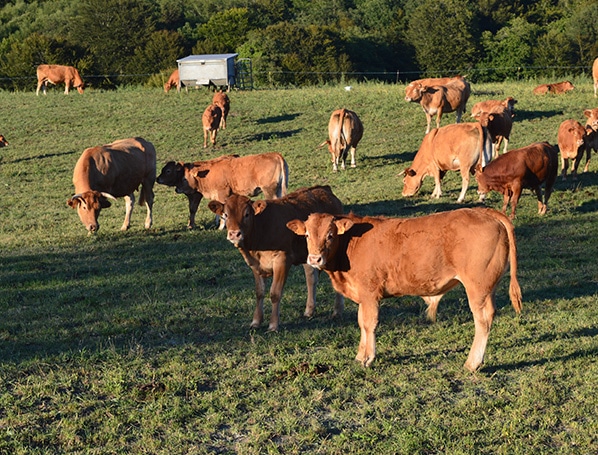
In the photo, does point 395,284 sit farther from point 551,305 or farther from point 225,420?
point 551,305

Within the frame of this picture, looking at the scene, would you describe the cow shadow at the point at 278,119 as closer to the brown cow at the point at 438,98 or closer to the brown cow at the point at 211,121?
the brown cow at the point at 211,121

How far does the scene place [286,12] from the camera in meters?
89.9

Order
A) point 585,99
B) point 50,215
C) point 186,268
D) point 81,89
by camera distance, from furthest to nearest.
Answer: point 81,89 → point 585,99 → point 50,215 → point 186,268

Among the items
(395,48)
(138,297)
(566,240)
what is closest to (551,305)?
(566,240)

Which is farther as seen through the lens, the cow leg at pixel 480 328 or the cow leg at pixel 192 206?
the cow leg at pixel 192 206

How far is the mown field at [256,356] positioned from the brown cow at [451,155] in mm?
936

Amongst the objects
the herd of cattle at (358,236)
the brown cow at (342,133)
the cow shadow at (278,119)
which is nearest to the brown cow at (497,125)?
the brown cow at (342,133)

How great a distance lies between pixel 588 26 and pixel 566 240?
226ft

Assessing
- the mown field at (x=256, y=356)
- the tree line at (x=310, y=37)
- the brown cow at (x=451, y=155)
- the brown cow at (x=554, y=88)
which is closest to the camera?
the mown field at (x=256, y=356)

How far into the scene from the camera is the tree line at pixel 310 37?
66.9m

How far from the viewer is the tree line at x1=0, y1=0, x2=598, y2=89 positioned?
6694cm

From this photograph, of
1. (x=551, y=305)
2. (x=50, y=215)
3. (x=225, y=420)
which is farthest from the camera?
(x=50, y=215)

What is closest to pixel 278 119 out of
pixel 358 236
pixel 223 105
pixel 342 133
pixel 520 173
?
pixel 223 105

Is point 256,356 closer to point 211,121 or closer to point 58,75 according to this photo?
point 211,121
